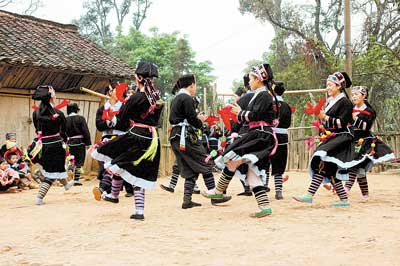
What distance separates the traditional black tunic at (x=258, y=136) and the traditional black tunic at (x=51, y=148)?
9.20 feet

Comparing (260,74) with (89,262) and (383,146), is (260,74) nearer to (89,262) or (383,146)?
(383,146)

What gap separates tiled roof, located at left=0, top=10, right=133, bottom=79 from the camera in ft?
39.6

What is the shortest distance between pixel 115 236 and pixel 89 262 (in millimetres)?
1059

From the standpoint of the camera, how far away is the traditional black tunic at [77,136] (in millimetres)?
11609

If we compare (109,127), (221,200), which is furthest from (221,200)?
(109,127)

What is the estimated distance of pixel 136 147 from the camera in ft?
20.4

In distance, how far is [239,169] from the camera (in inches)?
249

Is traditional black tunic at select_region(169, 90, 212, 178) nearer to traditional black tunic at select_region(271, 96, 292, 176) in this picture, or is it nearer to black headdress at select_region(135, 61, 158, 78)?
black headdress at select_region(135, 61, 158, 78)

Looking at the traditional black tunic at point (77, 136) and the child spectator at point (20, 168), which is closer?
the child spectator at point (20, 168)

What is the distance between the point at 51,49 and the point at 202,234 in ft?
30.7

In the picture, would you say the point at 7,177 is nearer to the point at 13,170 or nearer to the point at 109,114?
the point at 13,170

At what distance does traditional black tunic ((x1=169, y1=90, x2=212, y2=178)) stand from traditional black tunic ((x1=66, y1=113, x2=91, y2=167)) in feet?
15.8

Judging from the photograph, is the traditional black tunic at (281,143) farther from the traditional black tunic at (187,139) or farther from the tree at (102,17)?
the tree at (102,17)

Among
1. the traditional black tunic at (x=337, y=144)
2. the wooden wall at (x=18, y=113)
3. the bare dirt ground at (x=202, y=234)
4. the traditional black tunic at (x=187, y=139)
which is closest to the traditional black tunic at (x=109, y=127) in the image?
the traditional black tunic at (x=187, y=139)
